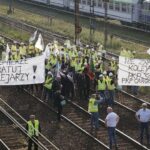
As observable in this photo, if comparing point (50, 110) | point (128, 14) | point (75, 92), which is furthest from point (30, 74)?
point (128, 14)

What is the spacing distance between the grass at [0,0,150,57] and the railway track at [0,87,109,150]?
42.7 ft

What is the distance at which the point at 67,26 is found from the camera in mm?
47438

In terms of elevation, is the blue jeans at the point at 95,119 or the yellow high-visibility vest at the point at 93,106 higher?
the yellow high-visibility vest at the point at 93,106

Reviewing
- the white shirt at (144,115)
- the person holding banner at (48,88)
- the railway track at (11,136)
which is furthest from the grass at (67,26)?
the white shirt at (144,115)

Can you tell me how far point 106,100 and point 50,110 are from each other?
2.41m

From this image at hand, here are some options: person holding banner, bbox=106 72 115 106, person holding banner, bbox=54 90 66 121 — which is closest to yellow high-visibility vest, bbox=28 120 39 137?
person holding banner, bbox=54 90 66 121

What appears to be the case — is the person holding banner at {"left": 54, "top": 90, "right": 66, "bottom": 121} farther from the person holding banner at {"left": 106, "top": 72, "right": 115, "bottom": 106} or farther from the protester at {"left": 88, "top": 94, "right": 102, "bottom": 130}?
the person holding banner at {"left": 106, "top": 72, "right": 115, "bottom": 106}

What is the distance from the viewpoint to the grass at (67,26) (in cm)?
3941

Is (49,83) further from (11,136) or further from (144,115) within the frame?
(144,115)

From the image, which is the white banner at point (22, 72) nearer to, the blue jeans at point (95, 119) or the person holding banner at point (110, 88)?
the blue jeans at point (95, 119)

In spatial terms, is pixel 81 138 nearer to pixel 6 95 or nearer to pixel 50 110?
pixel 50 110

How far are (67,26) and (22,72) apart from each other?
2776 centimetres

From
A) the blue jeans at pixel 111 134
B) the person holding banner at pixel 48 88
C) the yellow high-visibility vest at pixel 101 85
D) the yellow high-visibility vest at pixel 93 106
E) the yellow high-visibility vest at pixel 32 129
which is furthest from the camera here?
the person holding banner at pixel 48 88

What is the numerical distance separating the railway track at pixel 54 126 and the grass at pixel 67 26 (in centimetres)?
1301
